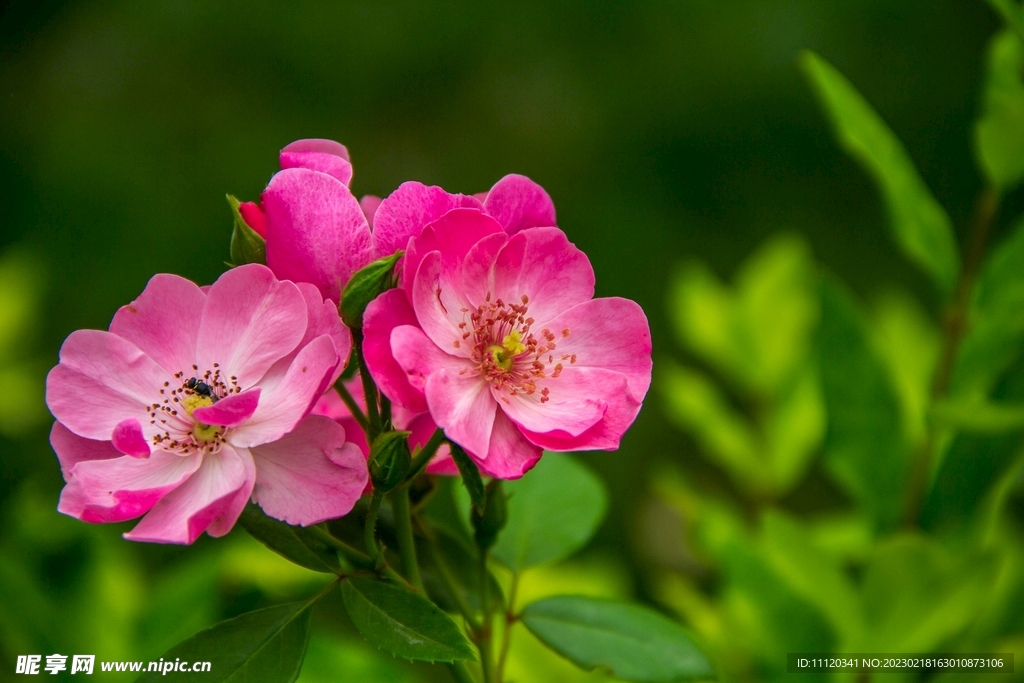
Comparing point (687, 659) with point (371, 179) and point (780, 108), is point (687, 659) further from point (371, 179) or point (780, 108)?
point (780, 108)

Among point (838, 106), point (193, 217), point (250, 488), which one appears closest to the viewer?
point (250, 488)

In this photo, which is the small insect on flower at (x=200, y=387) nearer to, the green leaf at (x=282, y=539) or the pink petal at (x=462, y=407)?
the green leaf at (x=282, y=539)

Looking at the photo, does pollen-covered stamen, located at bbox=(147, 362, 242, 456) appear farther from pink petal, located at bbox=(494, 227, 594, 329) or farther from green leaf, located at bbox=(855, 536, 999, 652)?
green leaf, located at bbox=(855, 536, 999, 652)

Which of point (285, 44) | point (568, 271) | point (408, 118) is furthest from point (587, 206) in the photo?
point (568, 271)

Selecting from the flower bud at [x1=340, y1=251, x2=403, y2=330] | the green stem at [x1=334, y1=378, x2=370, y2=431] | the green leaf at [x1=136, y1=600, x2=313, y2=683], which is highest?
the flower bud at [x1=340, y1=251, x2=403, y2=330]

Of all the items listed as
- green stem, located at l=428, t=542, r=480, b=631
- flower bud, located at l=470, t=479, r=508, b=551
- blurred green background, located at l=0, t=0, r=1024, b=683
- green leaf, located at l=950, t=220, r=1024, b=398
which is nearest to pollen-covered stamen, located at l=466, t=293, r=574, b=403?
flower bud, located at l=470, t=479, r=508, b=551

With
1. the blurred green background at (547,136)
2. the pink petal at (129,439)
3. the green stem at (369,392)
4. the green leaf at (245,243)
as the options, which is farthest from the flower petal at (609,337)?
the blurred green background at (547,136)

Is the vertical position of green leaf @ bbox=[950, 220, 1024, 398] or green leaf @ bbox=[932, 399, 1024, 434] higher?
Answer: green leaf @ bbox=[950, 220, 1024, 398]
